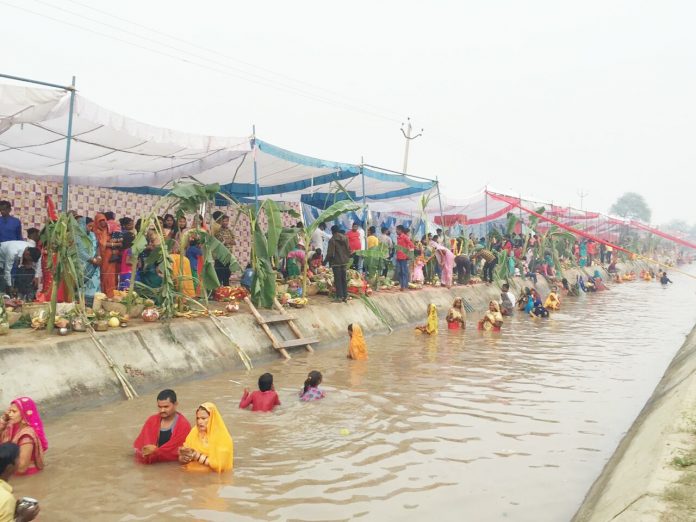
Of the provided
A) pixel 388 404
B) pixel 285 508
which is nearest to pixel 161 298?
pixel 388 404

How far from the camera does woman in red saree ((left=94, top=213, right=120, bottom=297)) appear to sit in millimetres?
10258

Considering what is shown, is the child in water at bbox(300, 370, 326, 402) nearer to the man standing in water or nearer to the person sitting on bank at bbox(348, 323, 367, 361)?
the person sitting on bank at bbox(348, 323, 367, 361)

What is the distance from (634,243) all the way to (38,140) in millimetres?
44524

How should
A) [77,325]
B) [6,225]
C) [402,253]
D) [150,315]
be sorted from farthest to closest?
[402,253] → [6,225] → [150,315] → [77,325]

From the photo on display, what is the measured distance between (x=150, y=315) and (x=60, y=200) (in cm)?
649

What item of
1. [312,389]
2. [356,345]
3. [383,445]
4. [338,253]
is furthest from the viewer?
[338,253]

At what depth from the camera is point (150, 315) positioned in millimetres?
9031

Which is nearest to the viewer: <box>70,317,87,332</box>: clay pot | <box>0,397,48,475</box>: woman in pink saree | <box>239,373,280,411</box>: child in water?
<box>0,397,48,475</box>: woman in pink saree

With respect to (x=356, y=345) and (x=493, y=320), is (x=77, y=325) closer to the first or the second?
(x=356, y=345)

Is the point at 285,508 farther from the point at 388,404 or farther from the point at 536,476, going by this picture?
the point at 388,404

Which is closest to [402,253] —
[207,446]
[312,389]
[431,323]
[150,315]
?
[431,323]

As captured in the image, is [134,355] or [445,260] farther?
[445,260]

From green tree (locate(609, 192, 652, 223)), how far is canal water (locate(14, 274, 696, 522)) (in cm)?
12833

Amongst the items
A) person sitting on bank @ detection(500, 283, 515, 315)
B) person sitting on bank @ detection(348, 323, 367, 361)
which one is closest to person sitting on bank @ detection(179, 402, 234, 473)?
person sitting on bank @ detection(348, 323, 367, 361)
